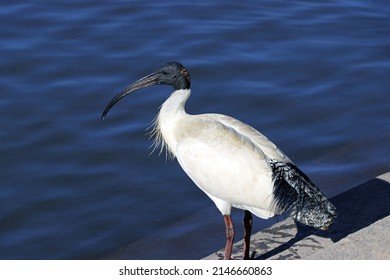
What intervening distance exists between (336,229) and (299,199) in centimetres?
74

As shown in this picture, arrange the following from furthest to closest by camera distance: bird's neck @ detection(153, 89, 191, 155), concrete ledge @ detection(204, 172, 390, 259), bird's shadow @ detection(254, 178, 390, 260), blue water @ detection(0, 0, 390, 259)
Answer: blue water @ detection(0, 0, 390, 259)
bird's neck @ detection(153, 89, 191, 155)
bird's shadow @ detection(254, 178, 390, 260)
concrete ledge @ detection(204, 172, 390, 259)

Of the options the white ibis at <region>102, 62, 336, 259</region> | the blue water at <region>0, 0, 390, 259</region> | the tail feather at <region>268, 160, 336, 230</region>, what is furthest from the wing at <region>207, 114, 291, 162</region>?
the blue water at <region>0, 0, 390, 259</region>

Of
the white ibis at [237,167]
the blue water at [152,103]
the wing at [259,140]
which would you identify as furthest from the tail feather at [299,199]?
the blue water at [152,103]

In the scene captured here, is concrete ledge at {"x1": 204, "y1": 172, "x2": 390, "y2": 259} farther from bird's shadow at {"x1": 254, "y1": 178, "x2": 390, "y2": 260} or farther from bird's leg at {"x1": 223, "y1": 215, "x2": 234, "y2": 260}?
bird's leg at {"x1": 223, "y1": 215, "x2": 234, "y2": 260}

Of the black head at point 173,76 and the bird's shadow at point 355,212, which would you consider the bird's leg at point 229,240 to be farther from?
the black head at point 173,76

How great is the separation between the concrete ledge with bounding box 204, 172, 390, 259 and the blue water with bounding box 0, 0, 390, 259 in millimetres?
996

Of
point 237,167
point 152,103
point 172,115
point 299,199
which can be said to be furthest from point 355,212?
point 152,103

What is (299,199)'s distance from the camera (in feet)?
24.1

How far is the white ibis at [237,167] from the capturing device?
7.36 metres

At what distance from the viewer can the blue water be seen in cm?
975

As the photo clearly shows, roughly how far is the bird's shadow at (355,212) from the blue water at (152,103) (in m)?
1.13

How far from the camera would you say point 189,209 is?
990 centimetres
